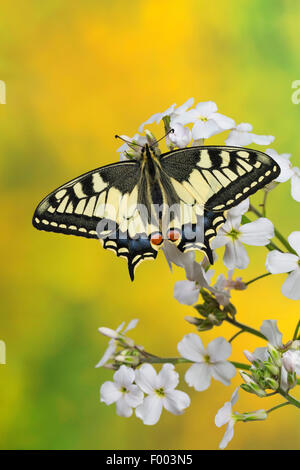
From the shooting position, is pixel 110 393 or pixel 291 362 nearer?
pixel 291 362

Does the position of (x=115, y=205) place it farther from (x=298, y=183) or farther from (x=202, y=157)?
(x=298, y=183)

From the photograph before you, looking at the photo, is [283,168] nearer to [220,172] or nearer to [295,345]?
[220,172]

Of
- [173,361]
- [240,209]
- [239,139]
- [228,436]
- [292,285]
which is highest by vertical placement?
[239,139]

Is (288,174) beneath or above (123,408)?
above

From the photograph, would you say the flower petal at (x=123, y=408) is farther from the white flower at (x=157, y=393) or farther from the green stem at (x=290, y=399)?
the green stem at (x=290, y=399)

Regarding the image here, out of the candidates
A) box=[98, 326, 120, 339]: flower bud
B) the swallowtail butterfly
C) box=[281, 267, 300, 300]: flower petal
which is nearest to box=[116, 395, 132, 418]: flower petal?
box=[98, 326, 120, 339]: flower bud

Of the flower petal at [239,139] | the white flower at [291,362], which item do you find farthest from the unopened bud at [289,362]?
the flower petal at [239,139]

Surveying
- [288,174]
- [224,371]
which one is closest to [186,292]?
[224,371]

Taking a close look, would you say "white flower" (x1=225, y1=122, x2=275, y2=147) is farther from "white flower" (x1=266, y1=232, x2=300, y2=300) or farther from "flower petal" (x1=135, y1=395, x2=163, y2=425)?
"flower petal" (x1=135, y1=395, x2=163, y2=425)
